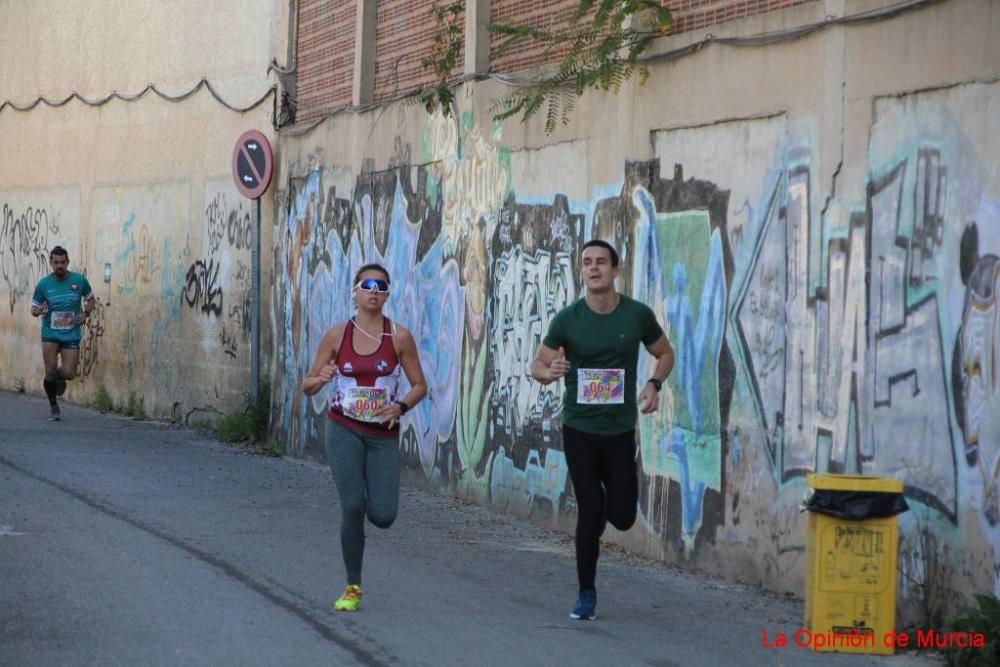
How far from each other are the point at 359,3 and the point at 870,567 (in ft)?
33.4

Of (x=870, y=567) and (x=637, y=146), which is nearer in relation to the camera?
(x=870, y=567)

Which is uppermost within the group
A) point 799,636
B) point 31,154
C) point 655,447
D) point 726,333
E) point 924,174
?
point 31,154

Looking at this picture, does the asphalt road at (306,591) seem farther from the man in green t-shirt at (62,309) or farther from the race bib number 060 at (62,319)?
the race bib number 060 at (62,319)

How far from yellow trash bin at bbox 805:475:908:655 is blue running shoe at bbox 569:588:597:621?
3.86 feet

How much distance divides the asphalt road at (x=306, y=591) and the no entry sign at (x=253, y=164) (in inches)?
190

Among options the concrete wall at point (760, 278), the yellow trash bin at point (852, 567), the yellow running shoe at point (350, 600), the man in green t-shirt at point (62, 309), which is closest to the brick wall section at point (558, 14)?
the concrete wall at point (760, 278)

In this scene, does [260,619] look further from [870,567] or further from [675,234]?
[675,234]

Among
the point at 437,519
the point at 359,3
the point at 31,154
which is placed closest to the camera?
the point at 437,519

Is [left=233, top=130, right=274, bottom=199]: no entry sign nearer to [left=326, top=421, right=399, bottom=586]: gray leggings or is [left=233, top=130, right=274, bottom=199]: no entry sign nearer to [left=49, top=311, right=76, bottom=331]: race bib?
[left=49, top=311, right=76, bottom=331]: race bib

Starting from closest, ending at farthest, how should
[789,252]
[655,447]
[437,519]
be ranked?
1. [789,252]
2. [655,447]
3. [437,519]

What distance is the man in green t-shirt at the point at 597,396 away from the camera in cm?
880

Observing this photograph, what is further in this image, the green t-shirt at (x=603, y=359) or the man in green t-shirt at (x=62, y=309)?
the man in green t-shirt at (x=62, y=309)

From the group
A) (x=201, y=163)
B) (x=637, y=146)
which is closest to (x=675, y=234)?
(x=637, y=146)

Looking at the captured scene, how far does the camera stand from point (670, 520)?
35.4ft
